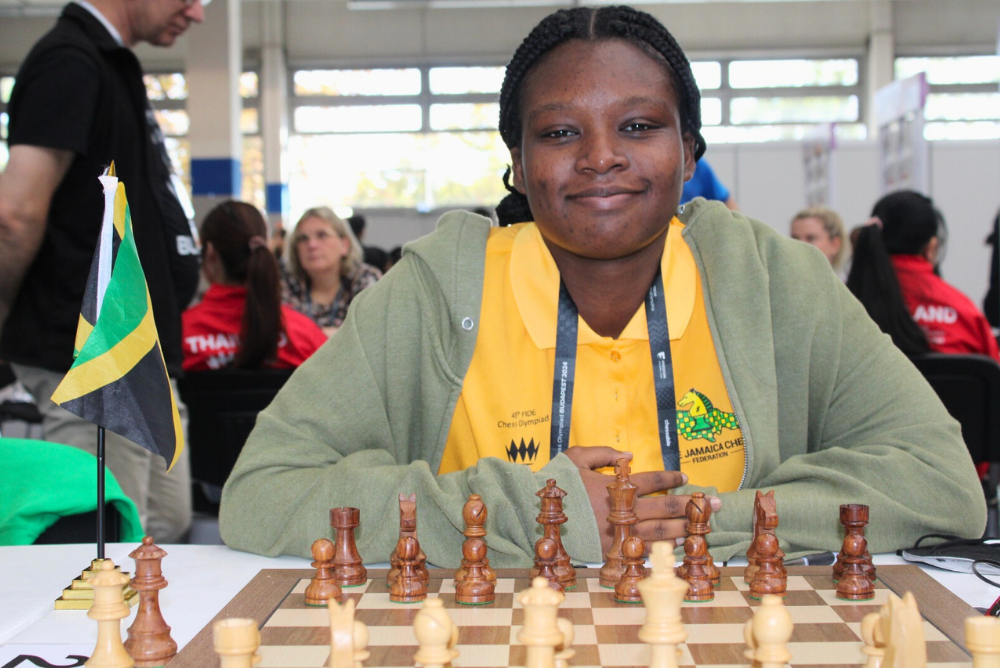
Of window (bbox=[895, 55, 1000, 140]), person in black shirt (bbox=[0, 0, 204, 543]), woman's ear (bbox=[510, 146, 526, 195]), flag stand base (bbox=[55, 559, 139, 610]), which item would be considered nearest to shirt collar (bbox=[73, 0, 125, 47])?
person in black shirt (bbox=[0, 0, 204, 543])

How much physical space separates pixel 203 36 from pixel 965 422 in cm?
911

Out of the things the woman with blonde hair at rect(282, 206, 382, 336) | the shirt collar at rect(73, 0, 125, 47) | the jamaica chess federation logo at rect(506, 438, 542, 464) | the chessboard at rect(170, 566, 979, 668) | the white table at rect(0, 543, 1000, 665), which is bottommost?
the white table at rect(0, 543, 1000, 665)

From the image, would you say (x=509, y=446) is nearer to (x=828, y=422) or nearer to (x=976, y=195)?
(x=828, y=422)

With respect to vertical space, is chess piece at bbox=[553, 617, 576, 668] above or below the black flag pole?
below

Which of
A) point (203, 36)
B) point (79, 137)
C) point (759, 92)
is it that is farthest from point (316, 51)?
point (79, 137)

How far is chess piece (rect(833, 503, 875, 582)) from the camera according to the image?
107cm

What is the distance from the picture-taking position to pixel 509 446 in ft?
4.84

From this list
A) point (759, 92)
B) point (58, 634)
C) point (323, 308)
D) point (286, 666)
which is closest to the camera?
point (286, 666)

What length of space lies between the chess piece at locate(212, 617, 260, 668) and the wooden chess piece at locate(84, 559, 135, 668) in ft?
0.42

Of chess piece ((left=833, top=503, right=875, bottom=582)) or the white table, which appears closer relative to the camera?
the white table

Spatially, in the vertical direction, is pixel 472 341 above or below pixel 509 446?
above

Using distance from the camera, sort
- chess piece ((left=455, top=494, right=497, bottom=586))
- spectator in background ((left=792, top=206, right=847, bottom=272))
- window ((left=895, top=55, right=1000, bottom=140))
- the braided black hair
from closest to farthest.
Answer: chess piece ((left=455, top=494, right=497, bottom=586)), the braided black hair, spectator in background ((left=792, top=206, right=847, bottom=272)), window ((left=895, top=55, right=1000, bottom=140))

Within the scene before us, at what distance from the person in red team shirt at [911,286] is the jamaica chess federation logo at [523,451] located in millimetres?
2063

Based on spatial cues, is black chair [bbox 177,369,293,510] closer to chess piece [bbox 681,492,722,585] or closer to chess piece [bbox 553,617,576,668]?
chess piece [bbox 681,492,722,585]
